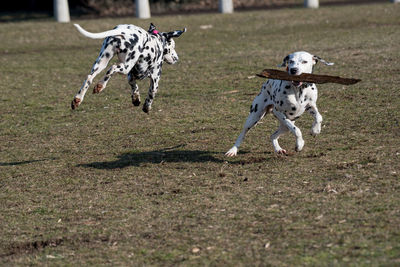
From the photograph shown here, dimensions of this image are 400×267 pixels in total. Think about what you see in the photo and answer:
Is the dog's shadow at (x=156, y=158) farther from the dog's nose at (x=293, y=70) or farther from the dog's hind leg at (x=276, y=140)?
the dog's nose at (x=293, y=70)

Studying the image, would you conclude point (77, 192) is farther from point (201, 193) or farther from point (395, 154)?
point (395, 154)

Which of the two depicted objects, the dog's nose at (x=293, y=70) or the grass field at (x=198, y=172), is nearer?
the grass field at (x=198, y=172)

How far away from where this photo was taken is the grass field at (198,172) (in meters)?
7.33

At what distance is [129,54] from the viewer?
998cm

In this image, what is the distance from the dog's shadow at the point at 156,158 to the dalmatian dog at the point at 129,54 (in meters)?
0.81

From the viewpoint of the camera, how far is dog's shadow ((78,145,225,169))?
421 inches

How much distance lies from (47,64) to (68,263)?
13.5 metres

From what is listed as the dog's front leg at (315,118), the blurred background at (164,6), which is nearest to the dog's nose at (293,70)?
the dog's front leg at (315,118)

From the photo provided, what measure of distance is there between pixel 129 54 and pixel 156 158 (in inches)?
68.5

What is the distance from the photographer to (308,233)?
739 centimetres

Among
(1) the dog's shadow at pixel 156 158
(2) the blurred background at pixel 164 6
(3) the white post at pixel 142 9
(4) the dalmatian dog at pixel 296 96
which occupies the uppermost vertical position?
(4) the dalmatian dog at pixel 296 96

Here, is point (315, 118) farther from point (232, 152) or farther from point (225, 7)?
point (225, 7)

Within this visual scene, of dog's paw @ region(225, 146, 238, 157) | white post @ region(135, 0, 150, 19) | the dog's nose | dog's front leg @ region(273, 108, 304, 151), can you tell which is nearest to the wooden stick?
the dog's nose

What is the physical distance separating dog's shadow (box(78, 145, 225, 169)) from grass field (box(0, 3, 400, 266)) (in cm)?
3
